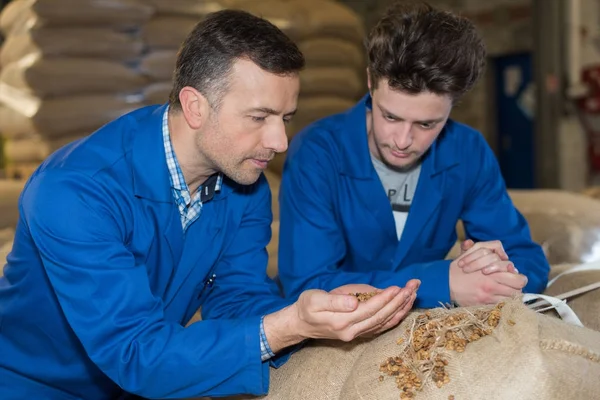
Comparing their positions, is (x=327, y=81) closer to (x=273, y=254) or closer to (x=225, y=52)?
(x=273, y=254)

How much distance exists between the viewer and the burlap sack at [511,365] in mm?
1076

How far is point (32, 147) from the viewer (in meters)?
3.50

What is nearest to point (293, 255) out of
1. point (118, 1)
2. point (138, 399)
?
point (138, 399)

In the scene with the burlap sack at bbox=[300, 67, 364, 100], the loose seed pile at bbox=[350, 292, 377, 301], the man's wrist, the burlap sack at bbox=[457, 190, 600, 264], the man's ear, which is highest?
the man's ear

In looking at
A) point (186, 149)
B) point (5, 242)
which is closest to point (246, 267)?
point (186, 149)

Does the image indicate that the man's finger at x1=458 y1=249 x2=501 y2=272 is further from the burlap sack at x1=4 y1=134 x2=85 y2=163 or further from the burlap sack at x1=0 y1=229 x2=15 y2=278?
the burlap sack at x1=4 y1=134 x2=85 y2=163

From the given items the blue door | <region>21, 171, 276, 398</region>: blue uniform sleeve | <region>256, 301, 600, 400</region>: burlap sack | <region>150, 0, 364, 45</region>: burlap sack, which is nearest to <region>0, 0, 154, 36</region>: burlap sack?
<region>150, 0, 364, 45</region>: burlap sack

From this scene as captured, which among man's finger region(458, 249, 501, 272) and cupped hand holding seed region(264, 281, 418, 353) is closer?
cupped hand holding seed region(264, 281, 418, 353)

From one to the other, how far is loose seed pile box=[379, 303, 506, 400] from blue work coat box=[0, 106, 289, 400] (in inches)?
9.0

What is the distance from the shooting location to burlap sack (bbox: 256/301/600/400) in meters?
1.08

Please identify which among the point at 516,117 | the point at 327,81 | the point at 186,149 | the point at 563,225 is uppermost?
the point at 186,149

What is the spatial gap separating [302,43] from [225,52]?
102 inches

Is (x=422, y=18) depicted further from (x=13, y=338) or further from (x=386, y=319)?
(x=13, y=338)

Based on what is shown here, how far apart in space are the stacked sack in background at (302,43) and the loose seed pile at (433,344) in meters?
1.91
